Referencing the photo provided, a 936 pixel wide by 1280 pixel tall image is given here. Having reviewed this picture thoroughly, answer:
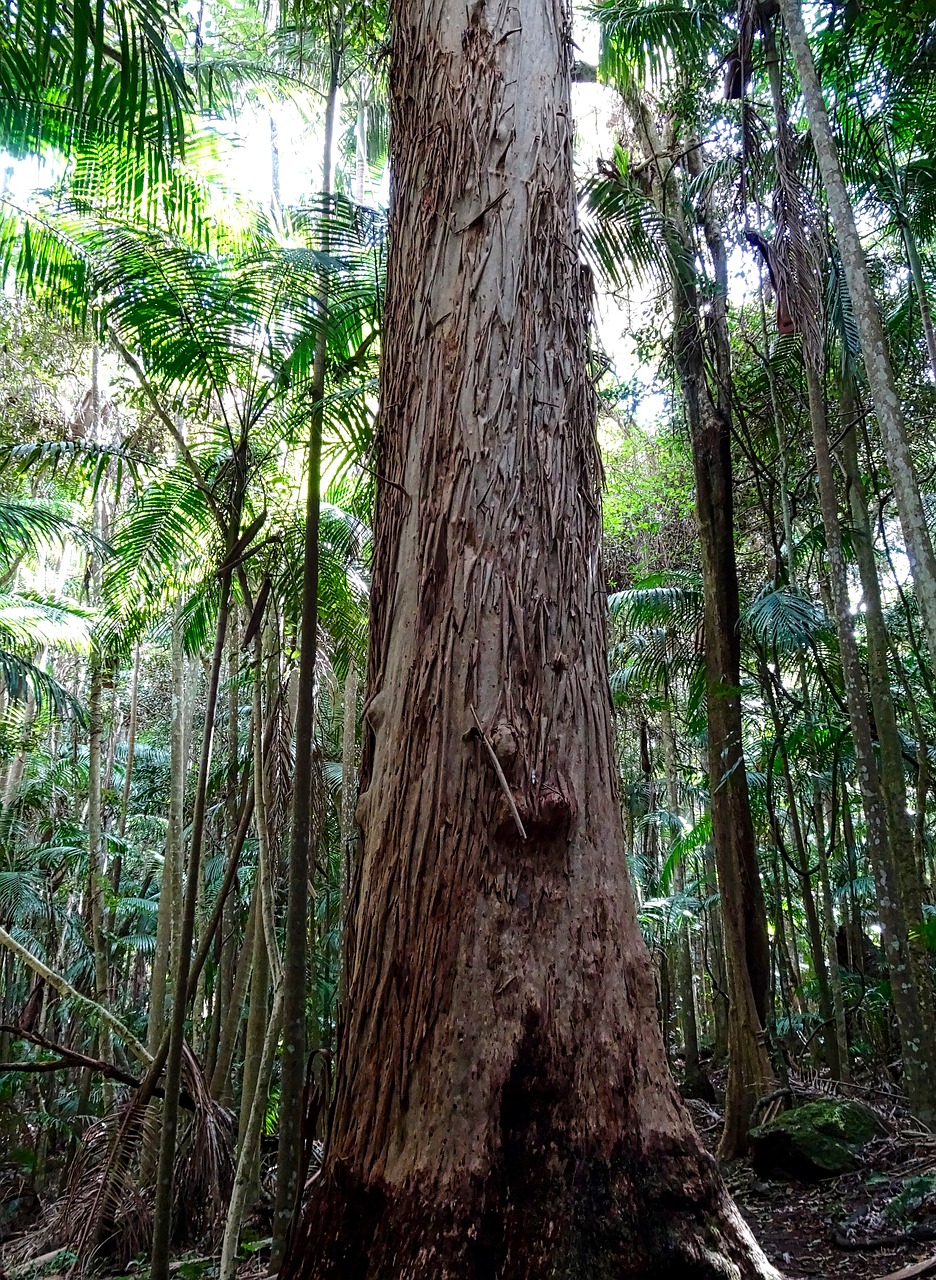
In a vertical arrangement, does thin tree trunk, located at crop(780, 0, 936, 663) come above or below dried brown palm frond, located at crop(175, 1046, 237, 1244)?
above

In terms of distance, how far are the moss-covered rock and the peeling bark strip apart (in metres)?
3.33

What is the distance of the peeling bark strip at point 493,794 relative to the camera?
5.35 ft

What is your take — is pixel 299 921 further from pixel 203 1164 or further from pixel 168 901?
pixel 168 901

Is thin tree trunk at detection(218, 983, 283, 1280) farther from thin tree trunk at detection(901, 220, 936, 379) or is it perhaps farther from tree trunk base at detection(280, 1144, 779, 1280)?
thin tree trunk at detection(901, 220, 936, 379)

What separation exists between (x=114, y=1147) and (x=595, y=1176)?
321 cm

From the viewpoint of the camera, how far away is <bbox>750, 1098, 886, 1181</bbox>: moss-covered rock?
4.41m

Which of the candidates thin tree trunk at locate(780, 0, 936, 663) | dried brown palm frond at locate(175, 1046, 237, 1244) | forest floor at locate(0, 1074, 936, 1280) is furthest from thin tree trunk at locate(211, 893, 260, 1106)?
thin tree trunk at locate(780, 0, 936, 663)

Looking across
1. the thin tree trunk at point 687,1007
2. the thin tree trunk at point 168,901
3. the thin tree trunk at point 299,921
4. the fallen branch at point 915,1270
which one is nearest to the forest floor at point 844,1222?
the fallen branch at point 915,1270

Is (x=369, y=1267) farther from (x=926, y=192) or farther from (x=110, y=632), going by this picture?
(x=926, y=192)

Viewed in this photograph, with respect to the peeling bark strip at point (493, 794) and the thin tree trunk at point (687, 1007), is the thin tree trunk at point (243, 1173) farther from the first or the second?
the thin tree trunk at point (687, 1007)

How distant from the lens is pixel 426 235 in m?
2.41

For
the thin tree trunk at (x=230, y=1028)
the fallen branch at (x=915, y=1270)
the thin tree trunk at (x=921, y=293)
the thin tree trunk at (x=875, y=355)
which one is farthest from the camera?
the thin tree trunk at (x=230, y=1028)

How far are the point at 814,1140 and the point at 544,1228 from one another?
3.74 metres

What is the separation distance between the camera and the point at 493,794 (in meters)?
1.87
